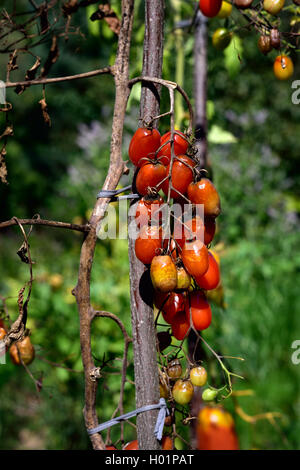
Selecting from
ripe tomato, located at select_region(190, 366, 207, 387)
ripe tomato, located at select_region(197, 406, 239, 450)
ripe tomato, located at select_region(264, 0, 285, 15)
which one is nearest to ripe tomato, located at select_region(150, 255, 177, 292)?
ripe tomato, located at select_region(190, 366, 207, 387)

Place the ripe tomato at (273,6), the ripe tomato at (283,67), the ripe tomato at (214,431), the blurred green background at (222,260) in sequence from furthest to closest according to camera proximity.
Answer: the blurred green background at (222,260)
the ripe tomato at (214,431)
the ripe tomato at (283,67)
the ripe tomato at (273,6)

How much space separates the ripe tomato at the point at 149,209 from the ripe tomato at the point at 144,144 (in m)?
0.06

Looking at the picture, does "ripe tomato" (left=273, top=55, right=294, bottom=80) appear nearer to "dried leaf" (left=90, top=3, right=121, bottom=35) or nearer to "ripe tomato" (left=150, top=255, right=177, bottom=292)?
"dried leaf" (left=90, top=3, right=121, bottom=35)

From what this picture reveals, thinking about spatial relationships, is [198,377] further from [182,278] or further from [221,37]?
[221,37]

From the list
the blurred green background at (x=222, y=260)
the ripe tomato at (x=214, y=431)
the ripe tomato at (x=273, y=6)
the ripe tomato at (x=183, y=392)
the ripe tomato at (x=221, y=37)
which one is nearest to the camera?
the ripe tomato at (x=183, y=392)

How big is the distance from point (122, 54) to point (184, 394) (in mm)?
584

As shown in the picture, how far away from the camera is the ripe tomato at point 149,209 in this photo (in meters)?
0.74

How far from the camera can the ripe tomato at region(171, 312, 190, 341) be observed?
842 mm

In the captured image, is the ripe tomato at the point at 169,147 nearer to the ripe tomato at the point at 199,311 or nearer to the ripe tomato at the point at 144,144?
the ripe tomato at the point at 144,144

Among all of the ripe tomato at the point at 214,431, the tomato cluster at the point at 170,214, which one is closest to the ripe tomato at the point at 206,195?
the tomato cluster at the point at 170,214

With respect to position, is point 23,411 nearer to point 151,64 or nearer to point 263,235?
point 263,235

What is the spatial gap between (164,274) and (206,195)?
138 mm

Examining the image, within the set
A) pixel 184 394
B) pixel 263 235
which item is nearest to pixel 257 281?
pixel 263 235

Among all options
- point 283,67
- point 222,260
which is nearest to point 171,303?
point 283,67
